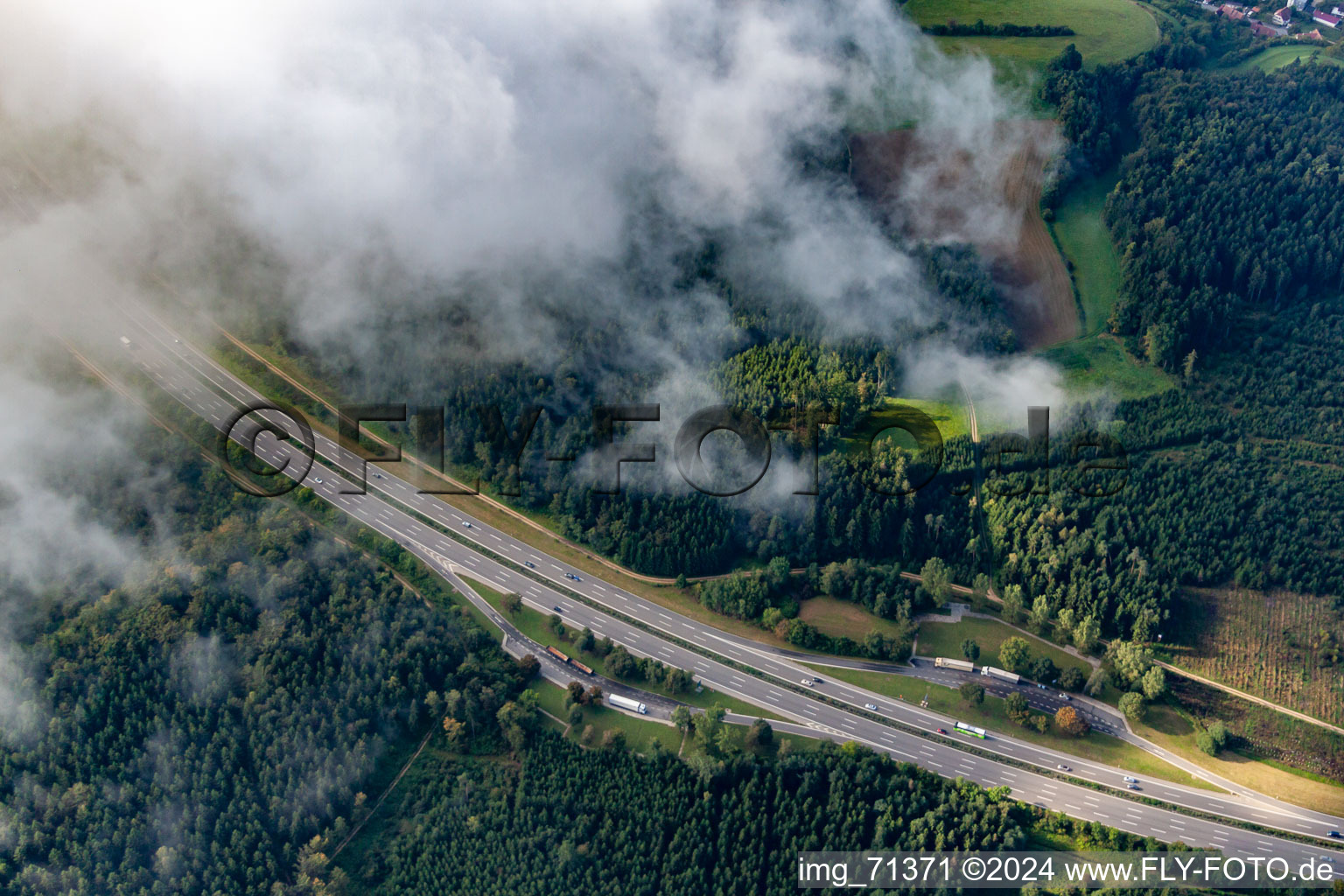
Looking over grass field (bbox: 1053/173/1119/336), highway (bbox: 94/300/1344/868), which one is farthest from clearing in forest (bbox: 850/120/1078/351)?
highway (bbox: 94/300/1344/868)

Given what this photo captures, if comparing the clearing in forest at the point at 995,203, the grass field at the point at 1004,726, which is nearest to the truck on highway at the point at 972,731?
the grass field at the point at 1004,726

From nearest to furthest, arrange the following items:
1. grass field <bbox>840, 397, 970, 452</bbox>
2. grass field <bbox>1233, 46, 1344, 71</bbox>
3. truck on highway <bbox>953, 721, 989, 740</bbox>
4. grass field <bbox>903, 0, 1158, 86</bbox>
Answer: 1. truck on highway <bbox>953, 721, 989, 740</bbox>
2. grass field <bbox>840, 397, 970, 452</bbox>
3. grass field <bbox>1233, 46, 1344, 71</bbox>
4. grass field <bbox>903, 0, 1158, 86</bbox>

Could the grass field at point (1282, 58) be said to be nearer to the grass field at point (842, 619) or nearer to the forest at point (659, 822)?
the grass field at point (842, 619)

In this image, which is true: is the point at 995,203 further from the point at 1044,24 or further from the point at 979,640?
the point at 979,640

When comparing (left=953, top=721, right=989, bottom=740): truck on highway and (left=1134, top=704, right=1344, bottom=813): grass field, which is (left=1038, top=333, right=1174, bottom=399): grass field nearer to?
(left=1134, top=704, right=1344, bottom=813): grass field

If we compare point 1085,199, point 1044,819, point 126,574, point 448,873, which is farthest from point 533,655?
point 1085,199

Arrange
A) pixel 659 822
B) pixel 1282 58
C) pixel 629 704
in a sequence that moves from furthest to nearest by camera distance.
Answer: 1. pixel 1282 58
2. pixel 629 704
3. pixel 659 822

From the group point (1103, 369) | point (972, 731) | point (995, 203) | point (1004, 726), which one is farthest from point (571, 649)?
point (995, 203)
